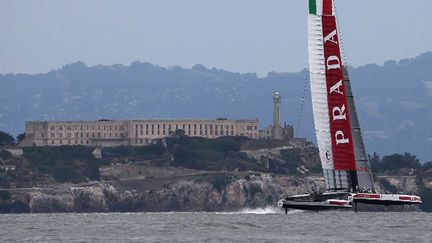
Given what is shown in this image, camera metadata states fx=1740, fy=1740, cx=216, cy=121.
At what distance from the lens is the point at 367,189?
101m

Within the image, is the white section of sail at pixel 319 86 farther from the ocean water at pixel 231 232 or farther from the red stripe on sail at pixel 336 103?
the ocean water at pixel 231 232

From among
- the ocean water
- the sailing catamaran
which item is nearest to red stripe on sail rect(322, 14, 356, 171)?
the sailing catamaran

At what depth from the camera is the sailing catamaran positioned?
98.1 meters

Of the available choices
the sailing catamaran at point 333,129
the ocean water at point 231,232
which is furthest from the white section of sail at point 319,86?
the ocean water at point 231,232

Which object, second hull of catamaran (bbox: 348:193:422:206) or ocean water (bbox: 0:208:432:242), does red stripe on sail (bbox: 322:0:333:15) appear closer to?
second hull of catamaran (bbox: 348:193:422:206)

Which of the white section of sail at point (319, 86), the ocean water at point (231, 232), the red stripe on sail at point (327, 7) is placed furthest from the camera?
the red stripe on sail at point (327, 7)

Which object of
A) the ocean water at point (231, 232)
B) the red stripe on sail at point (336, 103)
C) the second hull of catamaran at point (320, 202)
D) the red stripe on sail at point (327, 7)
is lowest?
the ocean water at point (231, 232)

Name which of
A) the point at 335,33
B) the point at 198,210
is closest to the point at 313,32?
the point at 335,33

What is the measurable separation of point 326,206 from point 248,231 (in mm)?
12325

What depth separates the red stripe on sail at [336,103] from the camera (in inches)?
3858

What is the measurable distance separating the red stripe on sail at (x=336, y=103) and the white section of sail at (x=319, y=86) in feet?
0.76

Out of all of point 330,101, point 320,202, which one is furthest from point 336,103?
point 320,202

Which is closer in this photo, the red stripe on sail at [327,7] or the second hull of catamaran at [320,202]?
the red stripe on sail at [327,7]

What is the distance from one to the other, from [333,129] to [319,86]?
8.65 feet
